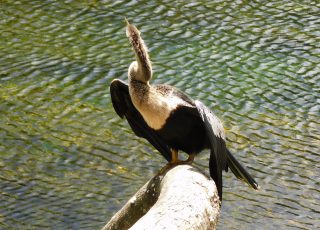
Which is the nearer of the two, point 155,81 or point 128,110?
point 128,110

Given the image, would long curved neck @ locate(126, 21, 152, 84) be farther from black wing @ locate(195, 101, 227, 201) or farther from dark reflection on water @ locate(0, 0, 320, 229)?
dark reflection on water @ locate(0, 0, 320, 229)

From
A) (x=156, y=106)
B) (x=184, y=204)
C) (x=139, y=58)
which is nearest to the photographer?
(x=184, y=204)

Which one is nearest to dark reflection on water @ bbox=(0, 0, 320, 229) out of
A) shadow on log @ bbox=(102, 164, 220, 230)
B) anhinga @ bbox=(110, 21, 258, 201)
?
anhinga @ bbox=(110, 21, 258, 201)

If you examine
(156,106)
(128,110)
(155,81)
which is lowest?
(155,81)

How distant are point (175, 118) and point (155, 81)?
523 centimetres

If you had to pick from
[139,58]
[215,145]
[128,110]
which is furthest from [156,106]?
[128,110]

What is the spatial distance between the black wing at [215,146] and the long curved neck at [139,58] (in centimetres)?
40

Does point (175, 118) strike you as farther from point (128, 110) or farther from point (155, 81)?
point (155, 81)

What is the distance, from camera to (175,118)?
516cm

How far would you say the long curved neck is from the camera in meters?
4.88

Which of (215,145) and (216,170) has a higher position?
(215,145)

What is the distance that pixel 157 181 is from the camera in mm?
4480

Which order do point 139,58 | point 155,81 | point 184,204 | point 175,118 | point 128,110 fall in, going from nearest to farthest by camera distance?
point 184,204 → point 139,58 → point 175,118 → point 128,110 → point 155,81

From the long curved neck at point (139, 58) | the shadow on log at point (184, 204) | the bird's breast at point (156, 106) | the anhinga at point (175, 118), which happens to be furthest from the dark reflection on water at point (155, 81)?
the shadow on log at point (184, 204)
